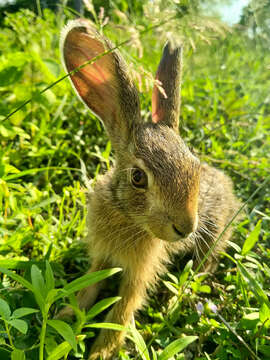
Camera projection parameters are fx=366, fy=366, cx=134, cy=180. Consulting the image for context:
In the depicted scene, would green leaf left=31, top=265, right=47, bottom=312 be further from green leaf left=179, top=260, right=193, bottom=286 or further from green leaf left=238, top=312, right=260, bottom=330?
green leaf left=238, top=312, right=260, bottom=330

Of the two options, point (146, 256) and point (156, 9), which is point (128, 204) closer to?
point (146, 256)

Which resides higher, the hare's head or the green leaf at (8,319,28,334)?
the hare's head

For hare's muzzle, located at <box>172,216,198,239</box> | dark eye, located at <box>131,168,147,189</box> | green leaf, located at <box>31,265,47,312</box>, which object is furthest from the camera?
dark eye, located at <box>131,168,147,189</box>

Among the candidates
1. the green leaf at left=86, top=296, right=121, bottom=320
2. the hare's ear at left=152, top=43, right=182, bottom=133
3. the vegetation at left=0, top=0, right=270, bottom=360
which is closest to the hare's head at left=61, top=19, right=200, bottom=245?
the hare's ear at left=152, top=43, right=182, bottom=133

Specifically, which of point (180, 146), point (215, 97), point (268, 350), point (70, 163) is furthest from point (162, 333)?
point (215, 97)

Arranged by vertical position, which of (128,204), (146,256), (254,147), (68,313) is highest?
(254,147)

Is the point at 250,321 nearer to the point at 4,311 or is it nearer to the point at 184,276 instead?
the point at 184,276

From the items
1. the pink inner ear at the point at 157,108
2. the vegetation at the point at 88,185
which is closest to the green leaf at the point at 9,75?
the vegetation at the point at 88,185
